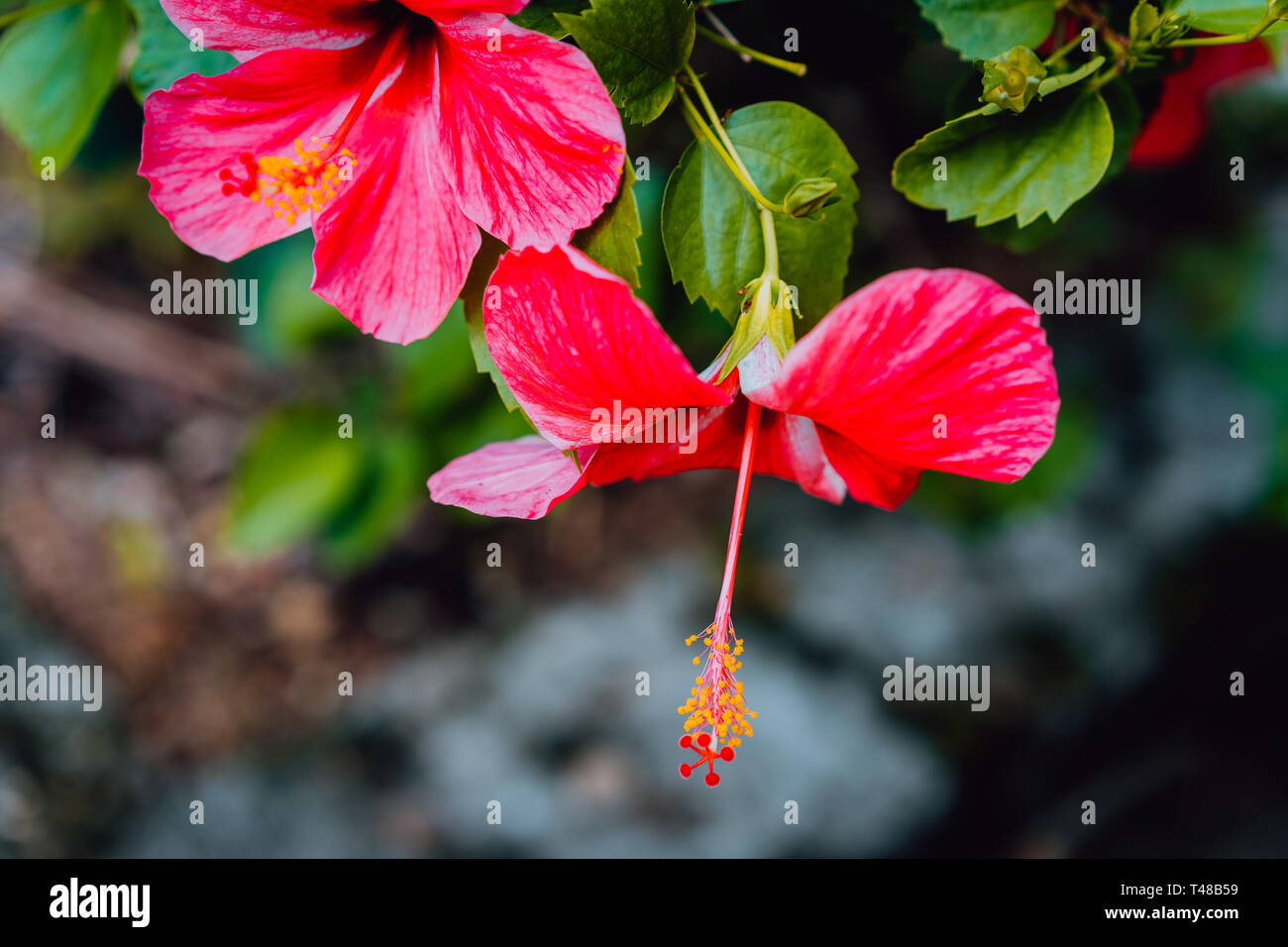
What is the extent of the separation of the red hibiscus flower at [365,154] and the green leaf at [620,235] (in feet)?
0.10

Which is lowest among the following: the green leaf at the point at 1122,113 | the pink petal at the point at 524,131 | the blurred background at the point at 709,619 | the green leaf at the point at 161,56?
the blurred background at the point at 709,619

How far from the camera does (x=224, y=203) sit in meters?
0.72

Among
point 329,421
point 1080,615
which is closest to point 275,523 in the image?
point 329,421

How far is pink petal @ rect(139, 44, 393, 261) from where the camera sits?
0.68m

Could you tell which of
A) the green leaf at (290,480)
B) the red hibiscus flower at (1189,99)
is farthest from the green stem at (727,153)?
the green leaf at (290,480)

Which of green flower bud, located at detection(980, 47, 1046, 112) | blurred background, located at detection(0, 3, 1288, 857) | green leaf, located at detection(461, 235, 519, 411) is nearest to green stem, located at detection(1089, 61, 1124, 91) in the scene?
green flower bud, located at detection(980, 47, 1046, 112)

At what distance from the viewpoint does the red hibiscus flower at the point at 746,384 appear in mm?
592

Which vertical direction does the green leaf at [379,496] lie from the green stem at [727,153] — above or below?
below

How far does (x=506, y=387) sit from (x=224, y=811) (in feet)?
6.75

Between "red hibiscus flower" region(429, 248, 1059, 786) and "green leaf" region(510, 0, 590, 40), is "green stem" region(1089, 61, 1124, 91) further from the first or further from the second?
"green leaf" region(510, 0, 590, 40)

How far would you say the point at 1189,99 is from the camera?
108 cm

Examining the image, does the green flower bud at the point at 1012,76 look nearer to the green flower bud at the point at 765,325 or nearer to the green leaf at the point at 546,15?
the green flower bud at the point at 765,325

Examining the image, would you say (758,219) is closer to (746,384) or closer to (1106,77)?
(746,384)

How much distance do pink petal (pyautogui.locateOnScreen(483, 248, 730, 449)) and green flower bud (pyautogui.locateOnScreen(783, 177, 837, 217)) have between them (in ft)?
0.49
